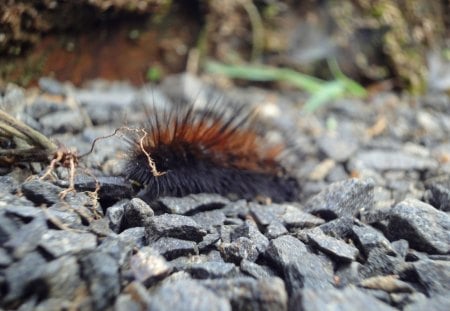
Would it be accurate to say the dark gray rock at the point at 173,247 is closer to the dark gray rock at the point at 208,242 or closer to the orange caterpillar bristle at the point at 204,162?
the dark gray rock at the point at 208,242

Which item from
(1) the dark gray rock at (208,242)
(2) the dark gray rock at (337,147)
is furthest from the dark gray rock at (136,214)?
(2) the dark gray rock at (337,147)

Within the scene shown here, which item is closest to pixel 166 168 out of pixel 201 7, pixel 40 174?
pixel 40 174

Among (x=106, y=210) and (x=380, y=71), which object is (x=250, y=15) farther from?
(x=106, y=210)

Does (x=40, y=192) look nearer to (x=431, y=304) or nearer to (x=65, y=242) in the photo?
(x=65, y=242)

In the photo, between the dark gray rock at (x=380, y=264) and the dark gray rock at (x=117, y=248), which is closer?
the dark gray rock at (x=117, y=248)

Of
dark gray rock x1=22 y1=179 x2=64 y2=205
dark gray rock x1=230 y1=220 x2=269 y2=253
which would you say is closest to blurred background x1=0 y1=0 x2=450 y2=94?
dark gray rock x1=22 y1=179 x2=64 y2=205

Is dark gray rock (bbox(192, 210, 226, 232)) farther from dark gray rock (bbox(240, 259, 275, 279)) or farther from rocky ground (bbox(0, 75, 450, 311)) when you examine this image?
dark gray rock (bbox(240, 259, 275, 279))

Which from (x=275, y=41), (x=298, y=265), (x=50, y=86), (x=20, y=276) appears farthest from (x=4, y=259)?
(x=275, y=41)
